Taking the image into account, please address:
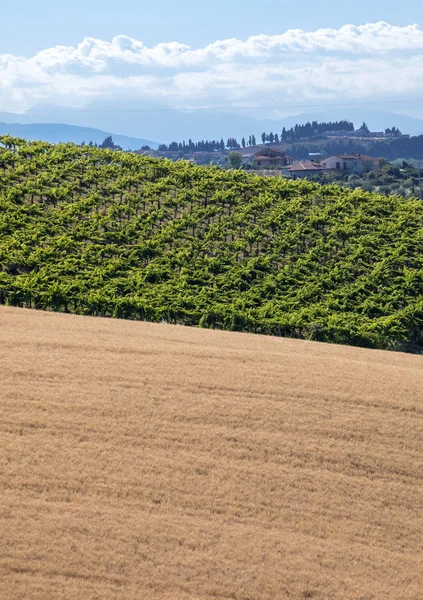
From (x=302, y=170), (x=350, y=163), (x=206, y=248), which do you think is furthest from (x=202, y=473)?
(x=350, y=163)

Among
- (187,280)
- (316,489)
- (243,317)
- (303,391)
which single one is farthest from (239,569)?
(187,280)

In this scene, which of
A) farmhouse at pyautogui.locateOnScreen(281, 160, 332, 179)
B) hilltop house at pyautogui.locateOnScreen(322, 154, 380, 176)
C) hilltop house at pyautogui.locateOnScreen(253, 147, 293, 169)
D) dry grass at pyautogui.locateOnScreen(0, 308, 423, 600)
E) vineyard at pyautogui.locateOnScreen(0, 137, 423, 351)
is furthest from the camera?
hilltop house at pyautogui.locateOnScreen(322, 154, 380, 176)

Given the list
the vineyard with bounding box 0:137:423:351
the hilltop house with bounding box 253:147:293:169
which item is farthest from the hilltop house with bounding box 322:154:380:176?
the vineyard with bounding box 0:137:423:351

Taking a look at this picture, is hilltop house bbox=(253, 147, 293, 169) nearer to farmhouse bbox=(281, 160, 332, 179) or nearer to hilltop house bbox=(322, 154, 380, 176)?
farmhouse bbox=(281, 160, 332, 179)

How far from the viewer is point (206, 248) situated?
24.2 m

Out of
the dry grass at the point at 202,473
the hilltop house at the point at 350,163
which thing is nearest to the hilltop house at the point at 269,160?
the hilltop house at the point at 350,163

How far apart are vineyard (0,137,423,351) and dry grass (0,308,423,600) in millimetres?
3545

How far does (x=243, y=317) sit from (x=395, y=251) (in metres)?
6.88

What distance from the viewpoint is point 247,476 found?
12164 mm

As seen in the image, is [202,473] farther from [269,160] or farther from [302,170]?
[269,160]

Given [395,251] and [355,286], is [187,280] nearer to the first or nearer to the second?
[355,286]

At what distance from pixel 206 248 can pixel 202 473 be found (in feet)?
42.1

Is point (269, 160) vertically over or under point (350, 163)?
over

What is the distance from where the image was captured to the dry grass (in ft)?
33.5
